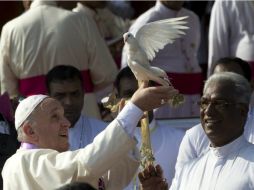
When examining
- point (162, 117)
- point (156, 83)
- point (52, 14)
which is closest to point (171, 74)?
point (162, 117)

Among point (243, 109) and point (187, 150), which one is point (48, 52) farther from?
point (243, 109)

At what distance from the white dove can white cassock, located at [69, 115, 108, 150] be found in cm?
195

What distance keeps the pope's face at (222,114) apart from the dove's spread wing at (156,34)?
0.49m

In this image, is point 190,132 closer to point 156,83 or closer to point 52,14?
point 156,83

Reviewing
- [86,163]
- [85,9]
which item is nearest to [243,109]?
[86,163]

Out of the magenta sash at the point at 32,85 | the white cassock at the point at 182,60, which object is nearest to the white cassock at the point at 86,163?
the magenta sash at the point at 32,85

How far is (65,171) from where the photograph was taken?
615 centimetres

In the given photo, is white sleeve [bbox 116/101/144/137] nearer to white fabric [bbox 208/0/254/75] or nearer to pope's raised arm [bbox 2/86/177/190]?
pope's raised arm [bbox 2/86/177/190]

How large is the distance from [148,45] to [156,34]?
74 millimetres

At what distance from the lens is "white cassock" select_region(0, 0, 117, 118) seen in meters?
10.1

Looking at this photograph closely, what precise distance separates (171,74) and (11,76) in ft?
4.59

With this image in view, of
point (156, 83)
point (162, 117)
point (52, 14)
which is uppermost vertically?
point (156, 83)

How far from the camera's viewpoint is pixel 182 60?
10.6 meters

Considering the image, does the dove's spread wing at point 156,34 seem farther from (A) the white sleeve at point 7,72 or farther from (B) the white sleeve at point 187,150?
(A) the white sleeve at point 7,72
